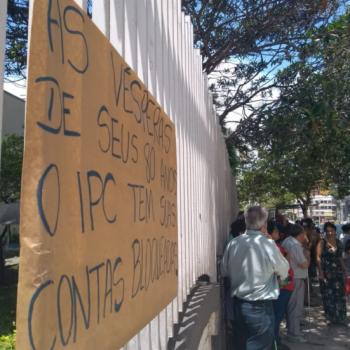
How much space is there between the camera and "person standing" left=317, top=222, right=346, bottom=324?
7.85 metres

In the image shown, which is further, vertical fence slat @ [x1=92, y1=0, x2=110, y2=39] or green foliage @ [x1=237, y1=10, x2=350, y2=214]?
green foliage @ [x1=237, y1=10, x2=350, y2=214]

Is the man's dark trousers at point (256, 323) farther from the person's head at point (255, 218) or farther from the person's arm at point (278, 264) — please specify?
the person's head at point (255, 218)

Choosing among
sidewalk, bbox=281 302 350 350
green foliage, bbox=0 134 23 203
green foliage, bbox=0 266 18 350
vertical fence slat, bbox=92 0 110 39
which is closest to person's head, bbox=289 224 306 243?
sidewalk, bbox=281 302 350 350

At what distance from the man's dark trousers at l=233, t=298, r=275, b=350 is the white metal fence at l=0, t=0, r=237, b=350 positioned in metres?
0.53

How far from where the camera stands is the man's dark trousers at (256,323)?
4.19 meters

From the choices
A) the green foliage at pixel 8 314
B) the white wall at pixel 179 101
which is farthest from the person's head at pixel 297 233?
the green foliage at pixel 8 314

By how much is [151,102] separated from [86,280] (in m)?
1.11

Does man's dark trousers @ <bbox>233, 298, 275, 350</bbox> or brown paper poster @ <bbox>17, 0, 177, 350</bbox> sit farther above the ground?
brown paper poster @ <bbox>17, 0, 177, 350</bbox>

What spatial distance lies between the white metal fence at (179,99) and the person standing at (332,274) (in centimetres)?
315

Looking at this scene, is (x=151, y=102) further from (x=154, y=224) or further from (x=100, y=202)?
(x=100, y=202)

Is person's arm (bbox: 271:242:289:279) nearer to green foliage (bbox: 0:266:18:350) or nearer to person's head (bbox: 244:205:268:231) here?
person's head (bbox: 244:205:268:231)

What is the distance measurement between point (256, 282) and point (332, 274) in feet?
14.0

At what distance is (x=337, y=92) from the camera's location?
8.95 meters

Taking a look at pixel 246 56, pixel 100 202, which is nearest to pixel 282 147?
pixel 246 56
